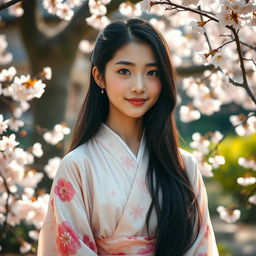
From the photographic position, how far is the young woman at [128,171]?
252 cm

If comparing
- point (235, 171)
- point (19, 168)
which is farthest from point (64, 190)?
point (235, 171)

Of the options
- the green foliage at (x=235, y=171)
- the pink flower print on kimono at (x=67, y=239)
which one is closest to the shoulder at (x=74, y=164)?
the pink flower print on kimono at (x=67, y=239)

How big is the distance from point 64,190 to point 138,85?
1.80 ft

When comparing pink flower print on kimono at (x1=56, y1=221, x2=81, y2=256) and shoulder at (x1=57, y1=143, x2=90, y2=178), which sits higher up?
shoulder at (x1=57, y1=143, x2=90, y2=178)

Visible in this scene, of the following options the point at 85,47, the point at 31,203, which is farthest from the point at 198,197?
the point at 85,47

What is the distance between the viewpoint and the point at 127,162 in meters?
2.66

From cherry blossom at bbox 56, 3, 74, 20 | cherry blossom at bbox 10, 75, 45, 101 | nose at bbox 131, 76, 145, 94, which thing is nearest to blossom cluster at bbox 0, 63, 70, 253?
cherry blossom at bbox 10, 75, 45, 101

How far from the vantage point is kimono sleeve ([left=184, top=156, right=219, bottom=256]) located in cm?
262

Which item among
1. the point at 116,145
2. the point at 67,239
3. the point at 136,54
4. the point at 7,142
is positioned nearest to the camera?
the point at 67,239

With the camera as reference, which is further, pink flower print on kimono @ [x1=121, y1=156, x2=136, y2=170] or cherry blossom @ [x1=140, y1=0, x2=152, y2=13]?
pink flower print on kimono @ [x1=121, y1=156, x2=136, y2=170]

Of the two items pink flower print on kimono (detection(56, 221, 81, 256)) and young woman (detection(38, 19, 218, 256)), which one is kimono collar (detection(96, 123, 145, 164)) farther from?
pink flower print on kimono (detection(56, 221, 81, 256))

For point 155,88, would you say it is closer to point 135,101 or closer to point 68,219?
point 135,101

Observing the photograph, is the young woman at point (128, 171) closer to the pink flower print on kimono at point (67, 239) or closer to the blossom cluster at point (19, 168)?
the pink flower print on kimono at point (67, 239)

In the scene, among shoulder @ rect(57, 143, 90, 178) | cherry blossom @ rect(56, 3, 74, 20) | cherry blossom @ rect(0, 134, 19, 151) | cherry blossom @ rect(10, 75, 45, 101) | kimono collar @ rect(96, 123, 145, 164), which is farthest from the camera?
cherry blossom @ rect(56, 3, 74, 20)
